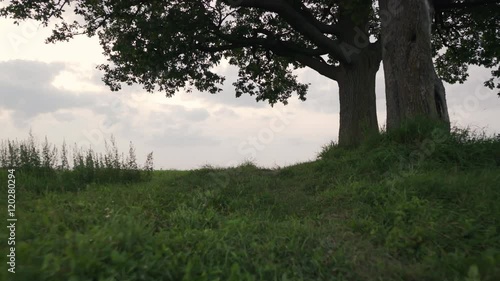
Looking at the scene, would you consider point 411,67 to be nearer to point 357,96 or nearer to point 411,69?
point 411,69

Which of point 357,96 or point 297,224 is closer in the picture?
point 297,224

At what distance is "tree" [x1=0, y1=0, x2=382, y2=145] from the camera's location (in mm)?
11523

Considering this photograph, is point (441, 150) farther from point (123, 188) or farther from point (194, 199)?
point (123, 188)

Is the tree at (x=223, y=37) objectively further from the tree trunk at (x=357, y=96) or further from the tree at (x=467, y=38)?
the tree at (x=467, y=38)

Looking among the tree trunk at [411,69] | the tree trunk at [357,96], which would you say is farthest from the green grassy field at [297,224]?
the tree trunk at [357,96]

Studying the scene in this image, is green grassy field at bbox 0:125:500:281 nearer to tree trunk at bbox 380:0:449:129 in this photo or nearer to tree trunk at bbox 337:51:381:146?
tree trunk at bbox 380:0:449:129

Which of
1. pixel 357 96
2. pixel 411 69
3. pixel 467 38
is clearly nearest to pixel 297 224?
pixel 411 69

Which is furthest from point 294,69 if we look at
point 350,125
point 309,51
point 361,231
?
point 361,231

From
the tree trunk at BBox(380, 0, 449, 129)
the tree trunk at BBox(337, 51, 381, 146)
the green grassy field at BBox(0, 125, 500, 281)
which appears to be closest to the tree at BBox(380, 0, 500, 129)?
the tree trunk at BBox(380, 0, 449, 129)

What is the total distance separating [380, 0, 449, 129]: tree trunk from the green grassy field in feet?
3.10

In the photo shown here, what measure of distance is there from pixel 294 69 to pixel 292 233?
493 inches

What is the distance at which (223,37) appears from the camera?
12688 mm

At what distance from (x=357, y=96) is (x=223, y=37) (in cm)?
453

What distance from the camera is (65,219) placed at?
5055 mm
